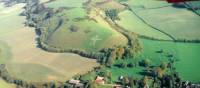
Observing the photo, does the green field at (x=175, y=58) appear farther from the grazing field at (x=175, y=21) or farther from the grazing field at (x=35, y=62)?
the grazing field at (x=35, y=62)

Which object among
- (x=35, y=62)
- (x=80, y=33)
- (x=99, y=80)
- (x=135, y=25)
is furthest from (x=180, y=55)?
(x=35, y=62)

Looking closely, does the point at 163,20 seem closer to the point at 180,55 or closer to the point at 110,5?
the point at 180,55

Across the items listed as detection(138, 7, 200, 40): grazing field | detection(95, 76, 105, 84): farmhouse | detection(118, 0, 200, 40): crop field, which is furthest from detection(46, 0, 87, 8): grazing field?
detection(95, 76, 105, 84): farmhouse

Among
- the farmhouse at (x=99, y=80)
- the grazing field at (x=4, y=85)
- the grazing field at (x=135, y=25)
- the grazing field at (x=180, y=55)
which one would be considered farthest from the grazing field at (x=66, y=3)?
the farmhouse at (x=99, y=80)

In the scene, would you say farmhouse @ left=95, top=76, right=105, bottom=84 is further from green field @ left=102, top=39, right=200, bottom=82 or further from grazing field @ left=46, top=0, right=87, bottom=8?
grazing field @ left=46, top=0, right=87, bottom=8

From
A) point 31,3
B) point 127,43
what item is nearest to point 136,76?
point 127,43

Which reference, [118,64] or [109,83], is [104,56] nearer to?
[118,64]

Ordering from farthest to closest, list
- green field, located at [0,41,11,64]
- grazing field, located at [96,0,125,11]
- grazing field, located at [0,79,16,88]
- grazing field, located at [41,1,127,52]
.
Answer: grazing field, located at [96,0,125,11] < grazing field, located at [41,1,127,52] < green field, located at [0,41,11,64] < grazing field, located at [0,79,16,88]
